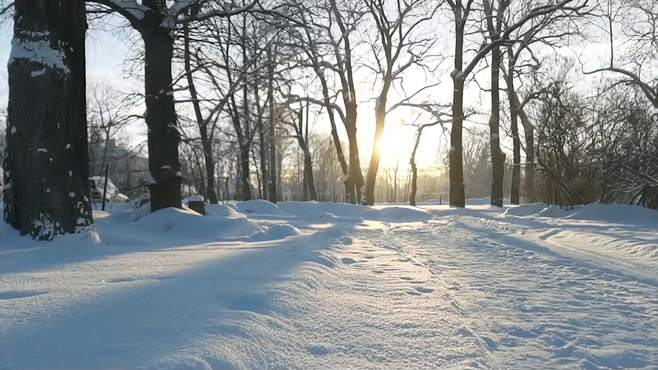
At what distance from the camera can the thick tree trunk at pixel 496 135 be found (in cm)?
2008

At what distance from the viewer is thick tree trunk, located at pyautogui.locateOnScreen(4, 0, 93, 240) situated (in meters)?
5.30

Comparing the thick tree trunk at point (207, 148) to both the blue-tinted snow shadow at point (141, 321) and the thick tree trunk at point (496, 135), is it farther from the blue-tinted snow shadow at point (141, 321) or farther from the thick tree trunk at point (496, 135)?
the thick tree trunk at point (496, 135)

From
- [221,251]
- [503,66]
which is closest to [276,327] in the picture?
[221,251]

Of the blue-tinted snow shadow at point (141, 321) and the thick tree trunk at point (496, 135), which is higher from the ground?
the thick tree trunk at point (496, 135)

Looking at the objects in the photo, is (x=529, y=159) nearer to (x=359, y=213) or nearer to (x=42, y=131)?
(x=359, y=213)

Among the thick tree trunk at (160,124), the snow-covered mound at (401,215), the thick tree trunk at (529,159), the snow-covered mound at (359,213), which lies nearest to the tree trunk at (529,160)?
the thick tree trunk at (529,159)

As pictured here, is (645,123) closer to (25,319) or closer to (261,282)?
(261,282)

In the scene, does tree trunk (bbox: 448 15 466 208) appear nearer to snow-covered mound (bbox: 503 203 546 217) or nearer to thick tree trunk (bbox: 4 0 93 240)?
snow-covered mound (bbox: 503 203 546 217)

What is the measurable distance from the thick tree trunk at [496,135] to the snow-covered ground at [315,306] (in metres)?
13.9

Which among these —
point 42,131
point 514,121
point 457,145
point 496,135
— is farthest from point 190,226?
point 514,121

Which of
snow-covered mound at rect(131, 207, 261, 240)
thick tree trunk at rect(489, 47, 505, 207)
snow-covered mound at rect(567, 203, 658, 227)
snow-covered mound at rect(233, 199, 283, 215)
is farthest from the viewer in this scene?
thick tree trunk at rect(489, 47, 505, 207)

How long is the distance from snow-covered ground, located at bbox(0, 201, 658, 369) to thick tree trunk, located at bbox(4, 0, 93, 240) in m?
0.32

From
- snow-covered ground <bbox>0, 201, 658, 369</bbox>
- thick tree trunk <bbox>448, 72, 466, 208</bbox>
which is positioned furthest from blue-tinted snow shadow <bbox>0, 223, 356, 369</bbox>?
thick tree trunk <bbox>448, 72, 466, 208</bbox>

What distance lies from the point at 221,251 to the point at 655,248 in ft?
20.8
